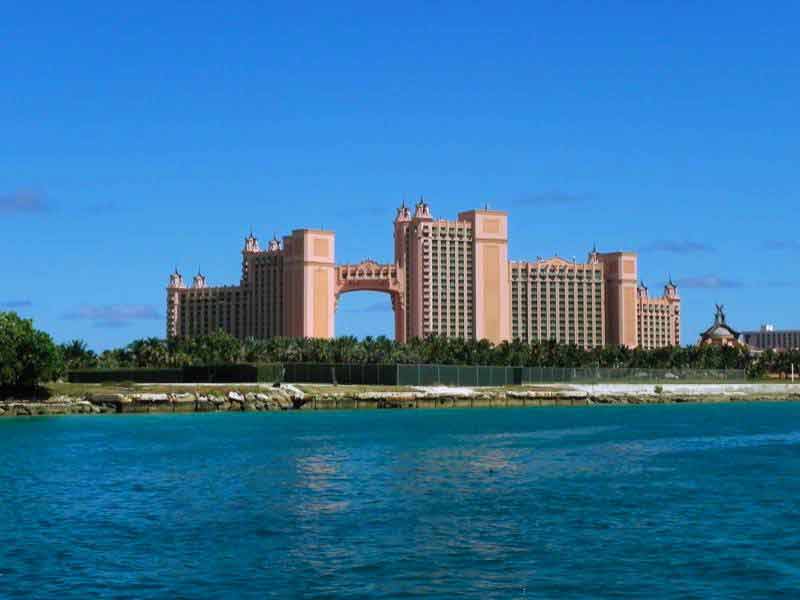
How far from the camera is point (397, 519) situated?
37281 millimetres

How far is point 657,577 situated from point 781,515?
A: 12170 mm

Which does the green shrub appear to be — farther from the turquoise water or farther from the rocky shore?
the turquoise water

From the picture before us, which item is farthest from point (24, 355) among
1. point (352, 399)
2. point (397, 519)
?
point (397, 519)

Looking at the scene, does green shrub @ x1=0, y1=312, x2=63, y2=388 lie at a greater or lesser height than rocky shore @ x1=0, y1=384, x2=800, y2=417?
greater

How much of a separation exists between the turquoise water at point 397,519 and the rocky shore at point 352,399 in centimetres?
3812

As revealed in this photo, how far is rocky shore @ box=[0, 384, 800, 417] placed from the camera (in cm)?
11156

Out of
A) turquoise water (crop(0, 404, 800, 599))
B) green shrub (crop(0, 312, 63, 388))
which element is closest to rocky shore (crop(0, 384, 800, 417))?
green shrub (crop(0, 312, 63, 388))

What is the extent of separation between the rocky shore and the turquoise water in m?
38.1

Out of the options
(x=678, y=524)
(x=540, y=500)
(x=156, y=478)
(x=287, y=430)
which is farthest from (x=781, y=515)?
(x=287, y=430)

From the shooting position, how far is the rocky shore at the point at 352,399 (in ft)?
366

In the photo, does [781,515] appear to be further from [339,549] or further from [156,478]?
[156,478]

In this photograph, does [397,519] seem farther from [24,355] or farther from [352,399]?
[352,399]

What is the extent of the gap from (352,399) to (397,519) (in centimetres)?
9281

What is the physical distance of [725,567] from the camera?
2925 centimetres
